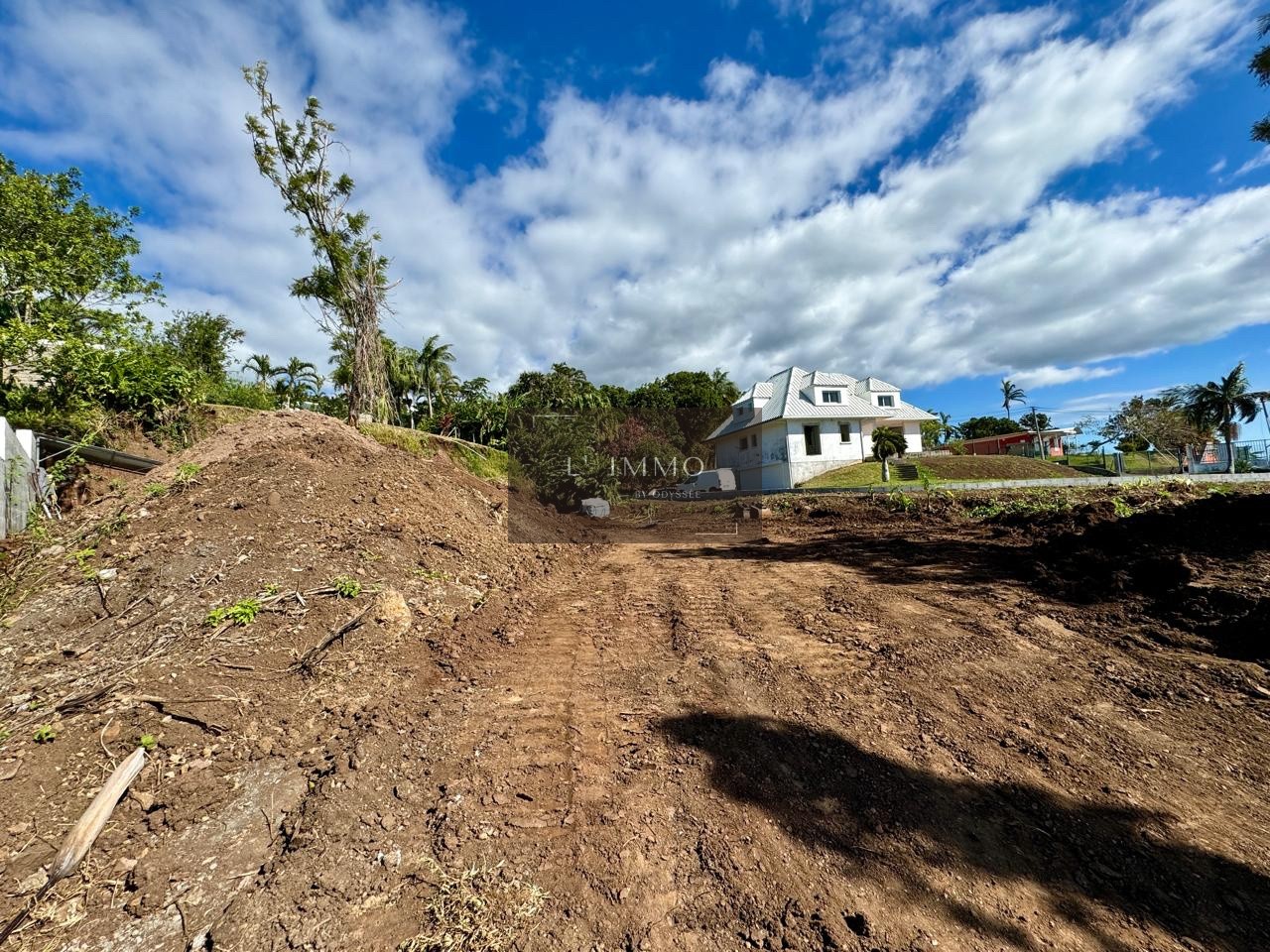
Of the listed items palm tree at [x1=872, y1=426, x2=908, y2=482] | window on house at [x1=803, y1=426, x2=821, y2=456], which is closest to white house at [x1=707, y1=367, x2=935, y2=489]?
window on house at [x1=803, y1=426, x2=821, y2=456]

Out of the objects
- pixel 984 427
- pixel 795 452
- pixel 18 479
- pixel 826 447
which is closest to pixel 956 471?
pixel 826 447

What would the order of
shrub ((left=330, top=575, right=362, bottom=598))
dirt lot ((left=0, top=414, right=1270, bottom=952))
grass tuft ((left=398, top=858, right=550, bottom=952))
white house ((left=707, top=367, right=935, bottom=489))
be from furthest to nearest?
white house ((left=707, top=367, right=935, bottom=489)) < shrub ((left=330, top=575, right=362, bottom=598)) < dirt lot ((left=0, top=414, right=1270, bottom=952)) < grass tuft ((left=398, top=858, right=550, bottom=952))

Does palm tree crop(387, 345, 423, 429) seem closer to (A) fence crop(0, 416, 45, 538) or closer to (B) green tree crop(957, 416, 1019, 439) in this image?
(A) fence crop(0, 416, 45, 538)

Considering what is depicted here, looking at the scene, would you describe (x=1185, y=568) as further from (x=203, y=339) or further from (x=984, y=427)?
(x=984, y=427)

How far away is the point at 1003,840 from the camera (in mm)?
2137

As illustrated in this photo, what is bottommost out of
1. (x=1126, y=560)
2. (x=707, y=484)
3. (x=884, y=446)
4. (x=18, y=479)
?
(x=1126, y=560)

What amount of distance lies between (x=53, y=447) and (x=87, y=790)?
641 cm

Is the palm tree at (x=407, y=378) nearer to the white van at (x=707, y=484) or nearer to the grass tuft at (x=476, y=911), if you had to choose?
the white van at (x=707, y=484)

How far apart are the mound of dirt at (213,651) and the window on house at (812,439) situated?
2270cm

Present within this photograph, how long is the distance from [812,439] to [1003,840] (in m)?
26.3

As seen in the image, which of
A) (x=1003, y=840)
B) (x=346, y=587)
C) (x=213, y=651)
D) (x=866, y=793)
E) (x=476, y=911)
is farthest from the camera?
(x=346, y=587)

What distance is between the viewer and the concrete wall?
5180 mm

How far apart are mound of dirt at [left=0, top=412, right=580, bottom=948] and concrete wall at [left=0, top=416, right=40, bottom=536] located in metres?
0.66

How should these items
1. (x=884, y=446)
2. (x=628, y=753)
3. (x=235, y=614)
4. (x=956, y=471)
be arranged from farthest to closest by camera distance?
1. (x=956, y=471)
2. (x=884, y=446)
3. (x=235, y=614)
4. (x=628, y=753)
